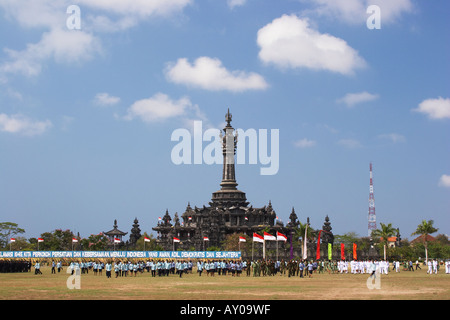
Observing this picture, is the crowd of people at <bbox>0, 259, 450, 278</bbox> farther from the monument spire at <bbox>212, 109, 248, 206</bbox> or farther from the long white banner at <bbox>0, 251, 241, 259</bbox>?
the monument spire at <bbox>212, 109, 248, 206</bbox>

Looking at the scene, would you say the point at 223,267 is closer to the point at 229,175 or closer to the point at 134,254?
the point at 134,254

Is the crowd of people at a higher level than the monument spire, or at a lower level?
lower

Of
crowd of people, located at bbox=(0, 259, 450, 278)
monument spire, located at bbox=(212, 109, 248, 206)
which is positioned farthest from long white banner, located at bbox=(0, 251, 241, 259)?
monument spire, located at bbox=(212, 109, 248, 206)

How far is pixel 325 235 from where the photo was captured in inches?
5325

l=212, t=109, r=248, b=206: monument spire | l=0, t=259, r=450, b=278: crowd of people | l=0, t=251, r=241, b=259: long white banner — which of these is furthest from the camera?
l=212, t=109, r=248, b=206: monument spire

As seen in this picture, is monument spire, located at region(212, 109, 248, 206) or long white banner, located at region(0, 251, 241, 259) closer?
long white banner, located at region(0, 251, 241, 259)

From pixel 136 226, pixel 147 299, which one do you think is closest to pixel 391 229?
pixel 136 226

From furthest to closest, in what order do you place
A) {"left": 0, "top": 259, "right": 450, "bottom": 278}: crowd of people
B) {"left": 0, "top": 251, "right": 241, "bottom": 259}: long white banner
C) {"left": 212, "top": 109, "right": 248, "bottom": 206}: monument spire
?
{"left": 212, "top": 109, "right": 248, "bottom": 206}: monument spire
{"left": 0, "top": 251, "right": 241, "bottom": 259}: long white banner
{"left": 0, "top": 259, "right": 450, "bottom": 278}: crowd of people

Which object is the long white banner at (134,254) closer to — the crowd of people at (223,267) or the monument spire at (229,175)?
the crowd of people at (223,267)

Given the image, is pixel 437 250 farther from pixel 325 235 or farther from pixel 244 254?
pixel 244 254

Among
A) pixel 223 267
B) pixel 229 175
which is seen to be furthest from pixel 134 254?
pixel 229 175

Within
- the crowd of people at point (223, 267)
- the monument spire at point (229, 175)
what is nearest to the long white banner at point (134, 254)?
the crowd of people at point (223, 267)
